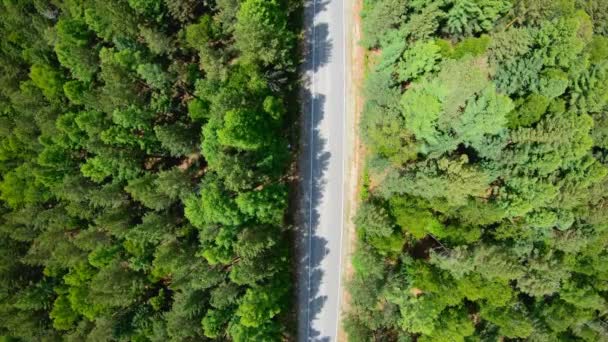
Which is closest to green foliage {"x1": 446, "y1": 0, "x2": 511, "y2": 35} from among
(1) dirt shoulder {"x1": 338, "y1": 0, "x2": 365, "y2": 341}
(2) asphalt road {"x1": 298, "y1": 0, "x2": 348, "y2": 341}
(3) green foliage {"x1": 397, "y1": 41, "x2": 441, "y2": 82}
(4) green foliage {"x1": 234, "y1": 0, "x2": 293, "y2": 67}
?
(3) green foliage {"x1": 397, "y1": 41, "x2": 441, "y2": 82}

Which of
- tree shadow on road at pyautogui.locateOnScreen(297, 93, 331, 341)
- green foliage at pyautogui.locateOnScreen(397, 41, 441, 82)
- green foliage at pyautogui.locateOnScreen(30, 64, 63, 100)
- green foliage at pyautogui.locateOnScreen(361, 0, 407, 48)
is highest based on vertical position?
green foliage at pyautogui.locateOnScreen(361, 0, 407, 48)

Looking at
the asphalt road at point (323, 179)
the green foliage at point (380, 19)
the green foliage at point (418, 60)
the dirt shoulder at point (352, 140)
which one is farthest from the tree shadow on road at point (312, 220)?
the green foliage at point (418, 60)

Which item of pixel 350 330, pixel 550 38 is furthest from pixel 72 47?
pixel 550 38

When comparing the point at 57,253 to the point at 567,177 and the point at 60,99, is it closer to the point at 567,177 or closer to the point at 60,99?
the point at 60,99

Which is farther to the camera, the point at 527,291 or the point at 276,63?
the point at 276,63

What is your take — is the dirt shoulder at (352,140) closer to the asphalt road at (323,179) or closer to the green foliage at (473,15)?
the asphalt road at (323,179)

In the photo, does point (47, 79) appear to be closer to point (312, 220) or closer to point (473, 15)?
point (312, 220)

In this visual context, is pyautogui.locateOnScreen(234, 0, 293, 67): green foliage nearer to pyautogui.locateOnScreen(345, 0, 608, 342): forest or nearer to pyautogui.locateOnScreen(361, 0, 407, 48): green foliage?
pyautogui.locateOnScreen(361, 0, 407, 48): green foliage
